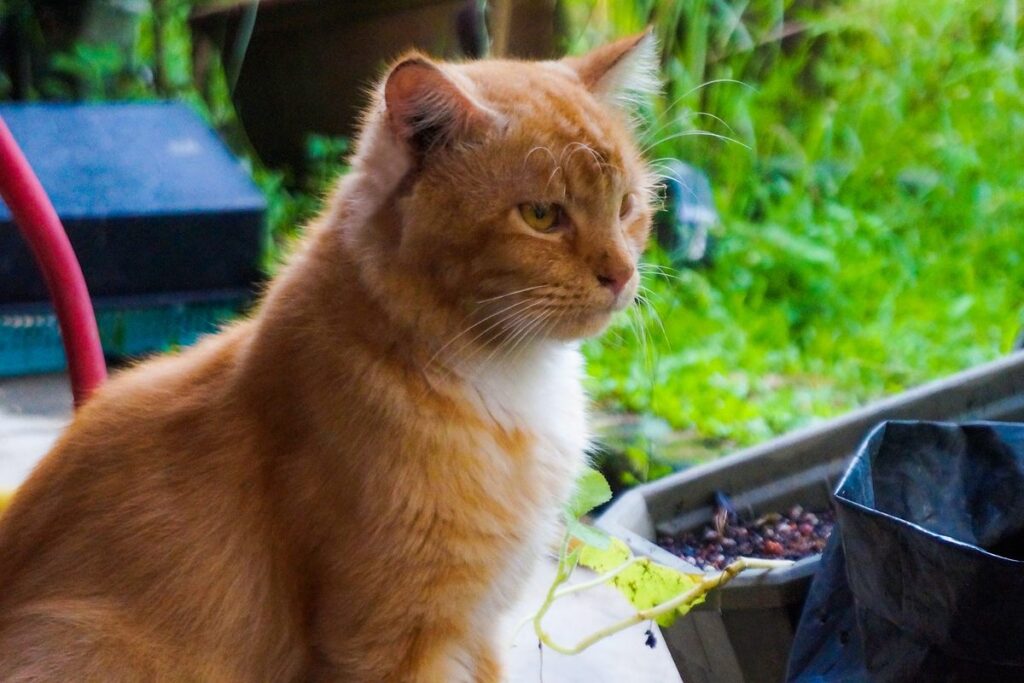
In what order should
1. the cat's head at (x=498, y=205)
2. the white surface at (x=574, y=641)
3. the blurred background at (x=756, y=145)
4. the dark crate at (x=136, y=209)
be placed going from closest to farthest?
the cat's head at (x=498, y=205) → the white surface at (x=574, y=641) → the dark crate at (x=136, y=209) → the blurred background at (x=756, y=145)

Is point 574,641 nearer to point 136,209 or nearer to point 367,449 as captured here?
point 367,449

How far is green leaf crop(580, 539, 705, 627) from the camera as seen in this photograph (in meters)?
1.46

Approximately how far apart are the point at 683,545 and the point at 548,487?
374mm

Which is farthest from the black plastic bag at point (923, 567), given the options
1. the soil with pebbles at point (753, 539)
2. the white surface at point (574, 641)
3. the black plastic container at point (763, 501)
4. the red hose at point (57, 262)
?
the red hose at point (57, 262)

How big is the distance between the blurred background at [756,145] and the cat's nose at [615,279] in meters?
1.35

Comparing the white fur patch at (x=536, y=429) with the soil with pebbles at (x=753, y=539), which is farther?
the soil with pebbles at (x=753, y=539)

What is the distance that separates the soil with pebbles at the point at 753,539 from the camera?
1.74 metres

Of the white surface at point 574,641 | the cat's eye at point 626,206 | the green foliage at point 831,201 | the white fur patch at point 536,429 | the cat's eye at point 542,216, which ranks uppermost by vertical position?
the cat's eye at point 542,216

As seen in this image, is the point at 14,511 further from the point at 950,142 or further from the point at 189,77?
the point at 950,142

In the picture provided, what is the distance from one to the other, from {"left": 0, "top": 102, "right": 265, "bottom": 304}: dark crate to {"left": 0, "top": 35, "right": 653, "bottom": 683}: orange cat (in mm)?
1391

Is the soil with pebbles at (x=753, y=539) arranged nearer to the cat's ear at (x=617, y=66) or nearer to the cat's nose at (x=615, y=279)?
the cat's nose at (x=615, y=279)

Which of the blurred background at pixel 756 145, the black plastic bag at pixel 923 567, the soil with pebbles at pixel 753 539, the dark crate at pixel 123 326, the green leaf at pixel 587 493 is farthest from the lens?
the blurred background at pixel 756 145

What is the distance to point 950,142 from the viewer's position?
347 centimetres

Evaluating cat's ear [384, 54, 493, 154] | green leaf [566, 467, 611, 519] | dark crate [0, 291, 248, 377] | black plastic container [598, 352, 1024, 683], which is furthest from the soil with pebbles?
dark crate [0, 291, 248, 377]
